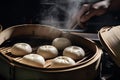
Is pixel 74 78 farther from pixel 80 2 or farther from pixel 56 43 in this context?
pixel 80 2

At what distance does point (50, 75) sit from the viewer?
1.55m

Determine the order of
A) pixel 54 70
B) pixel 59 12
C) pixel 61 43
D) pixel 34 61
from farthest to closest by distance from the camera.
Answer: pixel 59 12 → pixel 61 43 → pixel 34 61 → pixel 54 70

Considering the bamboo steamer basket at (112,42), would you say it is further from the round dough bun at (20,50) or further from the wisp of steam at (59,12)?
the wisp of steam at (59,12)

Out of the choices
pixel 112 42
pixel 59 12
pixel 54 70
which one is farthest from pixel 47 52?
pixel 59 12

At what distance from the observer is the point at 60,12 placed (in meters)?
3.06

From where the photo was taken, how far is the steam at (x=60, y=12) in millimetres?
3002

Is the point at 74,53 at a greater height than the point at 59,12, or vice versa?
the point at 59,12

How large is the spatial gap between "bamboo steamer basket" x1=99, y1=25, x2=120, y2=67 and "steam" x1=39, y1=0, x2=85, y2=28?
1120 millimetres

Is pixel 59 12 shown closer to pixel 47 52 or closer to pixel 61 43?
pixel 61 43

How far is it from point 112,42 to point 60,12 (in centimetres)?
140

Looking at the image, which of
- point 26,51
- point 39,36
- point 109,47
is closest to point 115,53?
point 109,47

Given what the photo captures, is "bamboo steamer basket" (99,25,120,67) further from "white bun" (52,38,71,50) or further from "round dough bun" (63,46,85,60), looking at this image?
"white bun" (52,38,71,50)

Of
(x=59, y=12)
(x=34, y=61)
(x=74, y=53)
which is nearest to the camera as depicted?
(x=34, y=61)

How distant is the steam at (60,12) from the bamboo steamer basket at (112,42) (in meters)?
1.12
